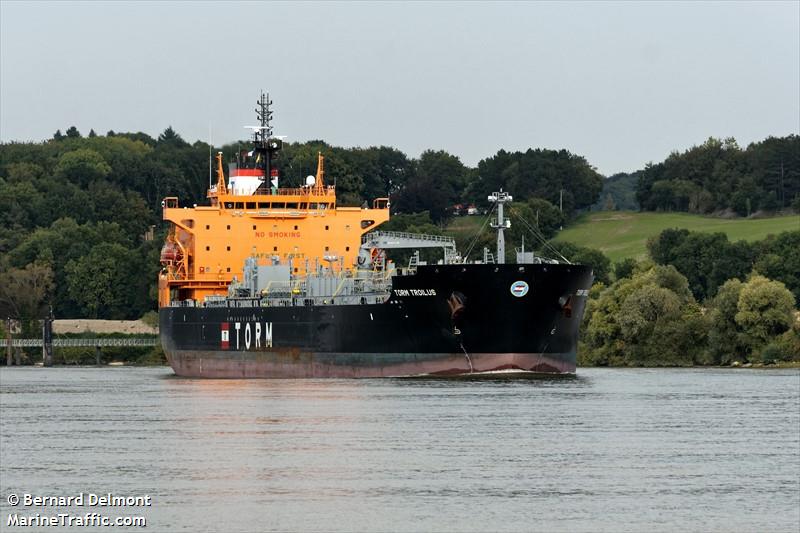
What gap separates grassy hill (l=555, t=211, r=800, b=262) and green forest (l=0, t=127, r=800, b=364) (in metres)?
2.61

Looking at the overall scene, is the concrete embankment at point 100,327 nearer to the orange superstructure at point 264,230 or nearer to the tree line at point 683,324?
the tree line at point 683,324

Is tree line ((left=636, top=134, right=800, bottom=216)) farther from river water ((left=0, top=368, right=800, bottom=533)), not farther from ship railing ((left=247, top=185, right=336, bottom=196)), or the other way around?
river water ((left=0, top=368, right=800, bottom=533))

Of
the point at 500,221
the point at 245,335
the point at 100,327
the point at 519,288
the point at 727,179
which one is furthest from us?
the point at 727,179

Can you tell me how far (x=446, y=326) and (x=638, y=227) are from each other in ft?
312

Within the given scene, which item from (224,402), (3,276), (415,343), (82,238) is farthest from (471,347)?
(82,238)

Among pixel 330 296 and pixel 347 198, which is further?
pixel 347 198

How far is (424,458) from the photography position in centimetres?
4138

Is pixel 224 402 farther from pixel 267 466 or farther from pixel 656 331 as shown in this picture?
pixel 656 331

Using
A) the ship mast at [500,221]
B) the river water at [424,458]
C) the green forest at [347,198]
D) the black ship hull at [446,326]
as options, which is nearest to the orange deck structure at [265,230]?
the black ship hull at [446,326]

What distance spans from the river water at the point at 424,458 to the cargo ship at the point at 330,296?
179 inches

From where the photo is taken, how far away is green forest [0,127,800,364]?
134m

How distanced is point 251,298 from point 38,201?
95.3 meters

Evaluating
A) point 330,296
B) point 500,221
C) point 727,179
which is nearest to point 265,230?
point 330,296

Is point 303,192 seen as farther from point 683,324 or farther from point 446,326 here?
point 446,326
